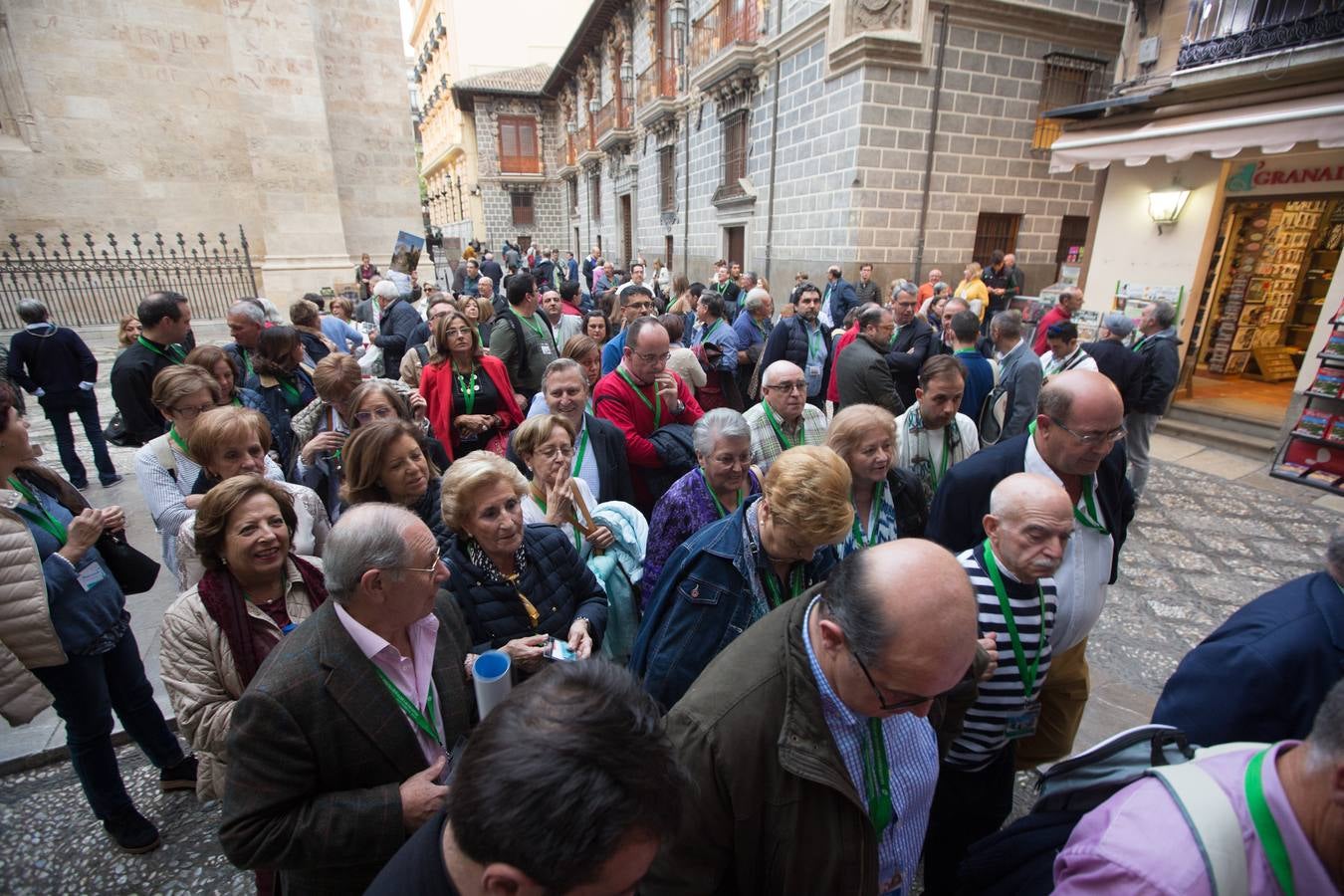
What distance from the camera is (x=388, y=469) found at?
7.86 feet

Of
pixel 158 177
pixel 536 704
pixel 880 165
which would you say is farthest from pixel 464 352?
pixel 158 177

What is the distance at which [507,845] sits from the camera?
762 millimetres

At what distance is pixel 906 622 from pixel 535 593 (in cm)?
133

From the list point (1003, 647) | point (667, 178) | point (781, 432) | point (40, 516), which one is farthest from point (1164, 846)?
point (667, 178)

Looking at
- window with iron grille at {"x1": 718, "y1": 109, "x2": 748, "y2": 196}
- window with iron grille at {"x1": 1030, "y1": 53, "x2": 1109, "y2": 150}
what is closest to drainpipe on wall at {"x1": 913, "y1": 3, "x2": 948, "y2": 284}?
window with iron grille at {"x1": 1030, "y1": 53, "x2": 1109, "y2": 150}

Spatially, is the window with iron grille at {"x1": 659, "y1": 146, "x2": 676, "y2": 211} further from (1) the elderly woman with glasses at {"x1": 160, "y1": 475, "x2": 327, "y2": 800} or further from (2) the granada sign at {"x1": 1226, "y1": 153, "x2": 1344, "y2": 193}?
(1) the elderly woman with glasses at {"x1": 160, "y1": 475, "x2": 327, "y2": 800}

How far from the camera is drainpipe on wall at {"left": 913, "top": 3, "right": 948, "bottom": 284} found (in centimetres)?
952

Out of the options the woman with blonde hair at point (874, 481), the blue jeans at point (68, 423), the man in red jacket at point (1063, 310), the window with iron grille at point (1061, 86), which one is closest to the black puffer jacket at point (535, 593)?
the woman with blonde hair at point (874, 481)

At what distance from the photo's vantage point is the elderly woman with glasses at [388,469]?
2379 mm

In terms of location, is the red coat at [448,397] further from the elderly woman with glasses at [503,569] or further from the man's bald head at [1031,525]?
the man's bald head at [1031,525]

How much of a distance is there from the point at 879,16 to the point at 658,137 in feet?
36.2

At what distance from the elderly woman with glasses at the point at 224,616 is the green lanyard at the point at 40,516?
0.82 metres

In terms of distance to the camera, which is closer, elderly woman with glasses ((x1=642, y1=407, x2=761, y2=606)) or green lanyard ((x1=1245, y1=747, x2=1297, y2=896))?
green lanyard ((x1=1245, y1=747, x2=1297, y2=896))

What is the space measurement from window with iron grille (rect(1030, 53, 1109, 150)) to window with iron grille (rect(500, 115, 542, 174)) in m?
29.2
